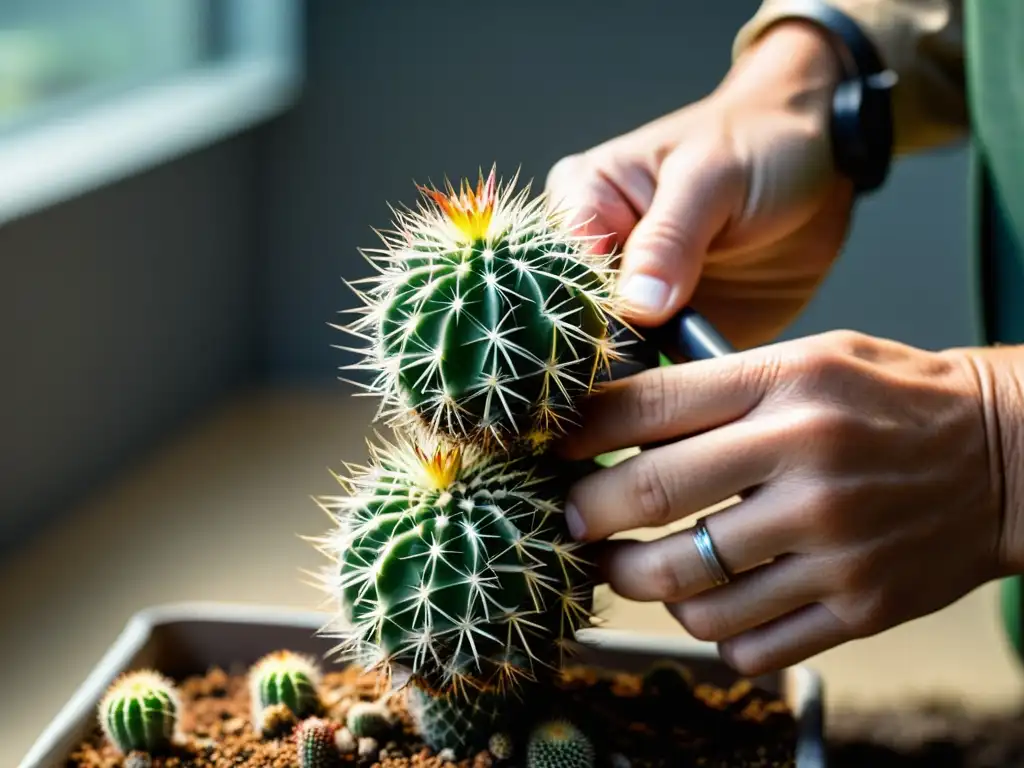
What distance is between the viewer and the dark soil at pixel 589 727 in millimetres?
646

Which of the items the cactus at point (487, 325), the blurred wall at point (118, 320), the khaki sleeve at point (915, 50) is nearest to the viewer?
the cactus at point (487, 325)

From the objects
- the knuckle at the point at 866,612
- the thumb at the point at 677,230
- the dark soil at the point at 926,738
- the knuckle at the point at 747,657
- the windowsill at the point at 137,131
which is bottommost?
the dark soil at the point at 926,738

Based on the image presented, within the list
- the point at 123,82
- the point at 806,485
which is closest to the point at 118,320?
the point at 123,82

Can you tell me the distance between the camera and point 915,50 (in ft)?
2.93

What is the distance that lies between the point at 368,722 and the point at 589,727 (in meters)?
0.12

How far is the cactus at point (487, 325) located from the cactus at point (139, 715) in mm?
220

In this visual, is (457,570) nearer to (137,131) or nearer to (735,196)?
(735,196)

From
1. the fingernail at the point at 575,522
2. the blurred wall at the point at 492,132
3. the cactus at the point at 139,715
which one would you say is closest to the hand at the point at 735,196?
the fingernail at the point at 575,522

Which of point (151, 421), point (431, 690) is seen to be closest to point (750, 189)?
point (431, 690)

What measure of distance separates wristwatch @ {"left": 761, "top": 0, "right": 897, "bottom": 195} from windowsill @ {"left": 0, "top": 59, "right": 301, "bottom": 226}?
74 centimetres

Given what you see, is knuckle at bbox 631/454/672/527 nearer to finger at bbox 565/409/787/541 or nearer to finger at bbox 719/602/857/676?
finger at bbox 565/409/787/541

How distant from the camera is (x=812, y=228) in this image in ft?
2.89

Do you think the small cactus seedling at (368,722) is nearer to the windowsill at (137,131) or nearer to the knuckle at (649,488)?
the knuckle at (649,488)

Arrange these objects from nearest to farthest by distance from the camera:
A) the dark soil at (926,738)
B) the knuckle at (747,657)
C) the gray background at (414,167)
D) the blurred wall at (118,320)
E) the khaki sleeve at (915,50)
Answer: the knuckle at (747,657) < the dark soil at (926,738) < the khaki sleeve at (915,50) < the blurred wall at (118,320) < the gray background at (414,167)
